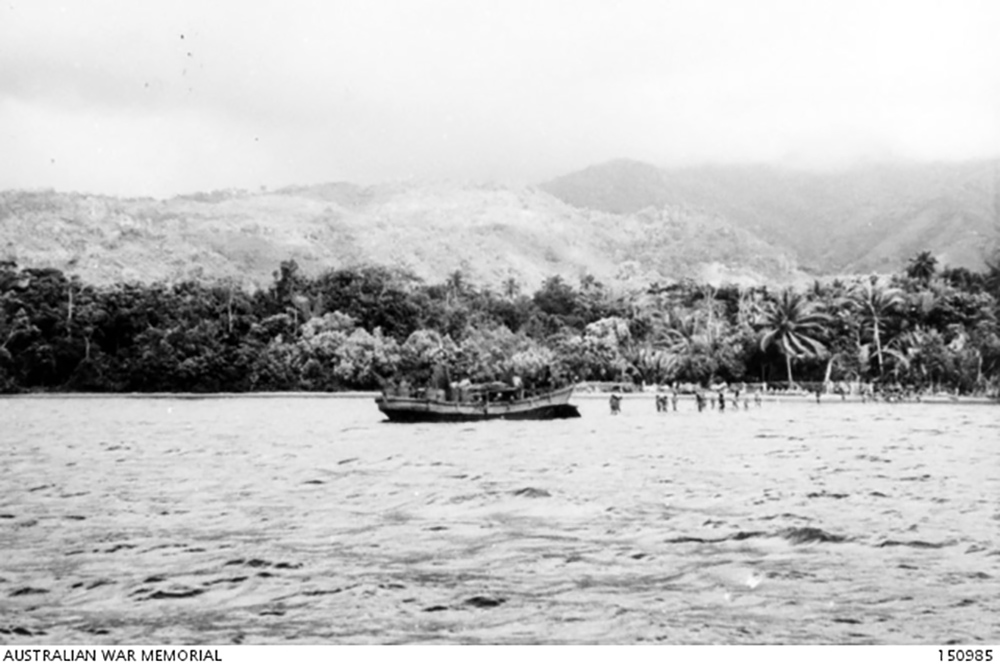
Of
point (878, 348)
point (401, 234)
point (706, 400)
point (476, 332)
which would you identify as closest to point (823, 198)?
point (401, 234)

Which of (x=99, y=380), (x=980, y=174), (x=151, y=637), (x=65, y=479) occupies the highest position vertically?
(x=980, y=174)

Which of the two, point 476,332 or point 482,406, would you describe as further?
point 482,406

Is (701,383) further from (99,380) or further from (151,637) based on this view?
(151,637)

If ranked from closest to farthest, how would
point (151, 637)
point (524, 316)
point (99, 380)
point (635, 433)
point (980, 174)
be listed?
point (151, 637) < point (980, 174) < point (99, 380) < point (635, 433) < point (524, 316)

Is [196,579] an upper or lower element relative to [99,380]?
lower

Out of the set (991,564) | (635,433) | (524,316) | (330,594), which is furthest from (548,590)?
(524,316)

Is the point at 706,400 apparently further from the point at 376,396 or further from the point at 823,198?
the point at 823,198
